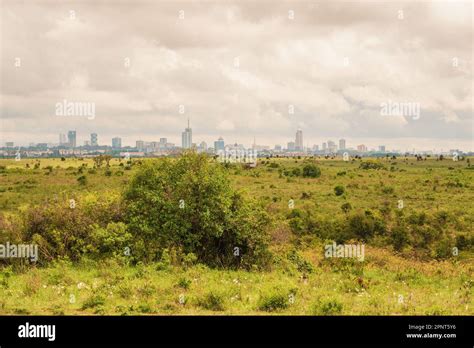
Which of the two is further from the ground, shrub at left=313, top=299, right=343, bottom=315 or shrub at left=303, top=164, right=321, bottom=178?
shrub at left=303, top=164, right=321, bottom=178

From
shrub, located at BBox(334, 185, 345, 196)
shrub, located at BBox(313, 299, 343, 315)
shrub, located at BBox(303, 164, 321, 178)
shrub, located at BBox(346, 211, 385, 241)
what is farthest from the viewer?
shrub, located at BBox(303, 164, 321, 178)

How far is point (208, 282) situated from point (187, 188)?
579cm

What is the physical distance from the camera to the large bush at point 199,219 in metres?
18.7

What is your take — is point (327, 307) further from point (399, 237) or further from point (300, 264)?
point (399, 237)

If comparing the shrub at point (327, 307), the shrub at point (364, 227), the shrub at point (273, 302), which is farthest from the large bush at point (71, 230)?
the shrub at point (364, 227)

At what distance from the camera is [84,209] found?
19172 mm

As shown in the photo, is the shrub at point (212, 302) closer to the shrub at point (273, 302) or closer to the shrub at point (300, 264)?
the shrub at point (273, 302)

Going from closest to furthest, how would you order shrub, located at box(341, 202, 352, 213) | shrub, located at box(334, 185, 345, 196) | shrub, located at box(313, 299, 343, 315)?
shrub, located at box(313, 299, 343, 315), shrub, located at box(341, 202, 352, 213), shrub, located at box(334, 185, 345, 196)

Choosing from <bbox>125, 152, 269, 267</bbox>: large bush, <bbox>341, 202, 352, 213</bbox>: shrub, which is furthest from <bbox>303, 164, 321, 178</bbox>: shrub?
<bbox>125, 152, 269, 267</bbox>: large bush

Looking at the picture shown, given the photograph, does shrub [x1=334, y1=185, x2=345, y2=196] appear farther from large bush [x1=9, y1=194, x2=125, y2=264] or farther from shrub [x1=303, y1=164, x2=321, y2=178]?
large bush [x1=9, y1=194, x2=125, y2=264]

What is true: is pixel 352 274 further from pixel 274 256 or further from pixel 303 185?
pixel 303 185

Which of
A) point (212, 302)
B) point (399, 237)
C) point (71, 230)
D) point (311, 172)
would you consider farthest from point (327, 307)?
point (311, 172)

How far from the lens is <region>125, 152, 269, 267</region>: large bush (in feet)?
61.4
